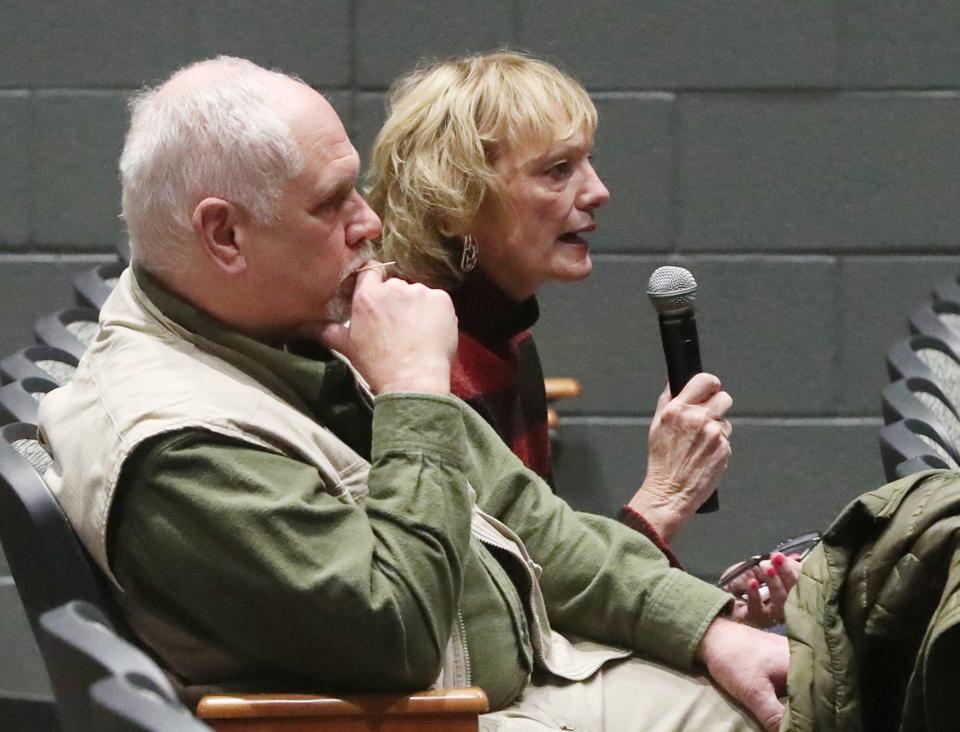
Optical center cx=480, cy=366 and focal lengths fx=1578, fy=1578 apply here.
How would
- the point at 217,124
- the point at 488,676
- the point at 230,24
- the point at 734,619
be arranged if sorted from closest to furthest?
the point at 217,124 < the point at 488,676 < the point at 734,619 < the point at 230,24

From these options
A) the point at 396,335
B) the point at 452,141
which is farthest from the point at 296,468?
the point at 452,141

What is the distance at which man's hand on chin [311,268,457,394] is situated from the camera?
5.27 feet

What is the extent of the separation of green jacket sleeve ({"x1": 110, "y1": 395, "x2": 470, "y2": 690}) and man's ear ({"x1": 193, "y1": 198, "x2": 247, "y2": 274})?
0.21m

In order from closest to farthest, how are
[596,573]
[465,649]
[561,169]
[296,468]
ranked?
[296,468]
[465,649]
[596,573]
[561,169]

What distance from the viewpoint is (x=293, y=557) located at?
143 centimetres

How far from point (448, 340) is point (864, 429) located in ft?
6.46

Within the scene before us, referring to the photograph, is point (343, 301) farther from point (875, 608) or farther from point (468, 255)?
point (468, 255)

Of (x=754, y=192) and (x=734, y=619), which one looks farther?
(x=754, y=192)

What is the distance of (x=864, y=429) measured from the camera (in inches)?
135

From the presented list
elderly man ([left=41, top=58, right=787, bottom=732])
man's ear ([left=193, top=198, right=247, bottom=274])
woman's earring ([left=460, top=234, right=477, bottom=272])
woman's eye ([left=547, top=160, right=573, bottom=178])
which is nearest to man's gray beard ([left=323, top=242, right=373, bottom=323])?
elderly man ([left=41, top=58, right=787, bottom=732])

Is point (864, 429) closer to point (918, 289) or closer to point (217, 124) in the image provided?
point (918, 289)

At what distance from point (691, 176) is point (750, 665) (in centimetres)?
174

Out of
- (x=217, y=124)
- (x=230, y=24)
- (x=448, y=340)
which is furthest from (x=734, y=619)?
(x=230, y=24)

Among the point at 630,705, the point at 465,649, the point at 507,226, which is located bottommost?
the point at 630,705
